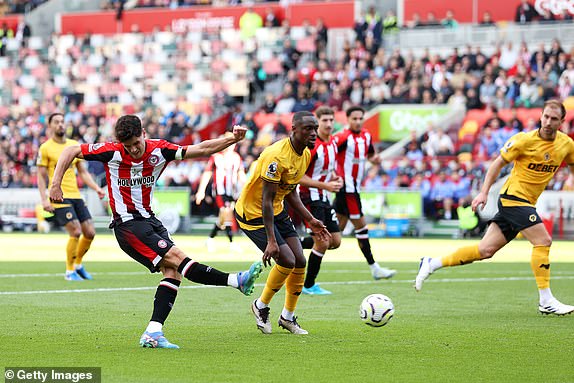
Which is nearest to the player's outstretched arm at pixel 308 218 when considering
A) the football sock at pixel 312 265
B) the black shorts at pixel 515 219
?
the black shorts at pixel 515 219

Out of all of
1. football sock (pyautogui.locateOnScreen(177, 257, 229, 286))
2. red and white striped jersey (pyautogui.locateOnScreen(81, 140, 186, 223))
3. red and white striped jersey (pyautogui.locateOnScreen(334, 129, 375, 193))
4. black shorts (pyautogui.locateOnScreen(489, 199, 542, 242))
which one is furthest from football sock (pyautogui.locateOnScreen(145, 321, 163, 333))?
red and white striped jersey (pyautogui.locateOnScreen(334, 129, 375, 193))

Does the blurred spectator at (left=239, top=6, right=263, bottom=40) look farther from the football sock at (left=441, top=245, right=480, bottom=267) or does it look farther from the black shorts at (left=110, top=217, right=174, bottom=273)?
the black shorts at (left=110, top=217, right=174, bottom=273)

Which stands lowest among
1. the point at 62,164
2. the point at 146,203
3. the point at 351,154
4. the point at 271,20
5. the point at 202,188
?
the point at 202,188

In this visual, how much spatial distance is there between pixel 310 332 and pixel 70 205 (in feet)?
23.3

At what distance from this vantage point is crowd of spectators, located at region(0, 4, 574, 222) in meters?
30.3

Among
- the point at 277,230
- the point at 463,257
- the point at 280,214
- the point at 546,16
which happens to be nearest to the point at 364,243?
the point at 463,257

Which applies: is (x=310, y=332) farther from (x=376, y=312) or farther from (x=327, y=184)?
(x=327, y=184)

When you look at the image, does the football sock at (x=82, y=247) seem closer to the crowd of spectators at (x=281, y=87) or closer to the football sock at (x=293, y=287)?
the football sock at (x=293, y=287)

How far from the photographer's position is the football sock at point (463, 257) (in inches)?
467

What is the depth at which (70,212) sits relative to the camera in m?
16.1

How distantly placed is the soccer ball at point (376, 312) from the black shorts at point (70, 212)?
718 cm

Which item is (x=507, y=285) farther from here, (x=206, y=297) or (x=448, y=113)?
(x=448, y=113)

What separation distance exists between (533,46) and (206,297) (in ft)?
75.1

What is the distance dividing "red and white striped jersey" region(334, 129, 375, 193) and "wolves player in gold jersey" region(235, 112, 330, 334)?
4857 mm
